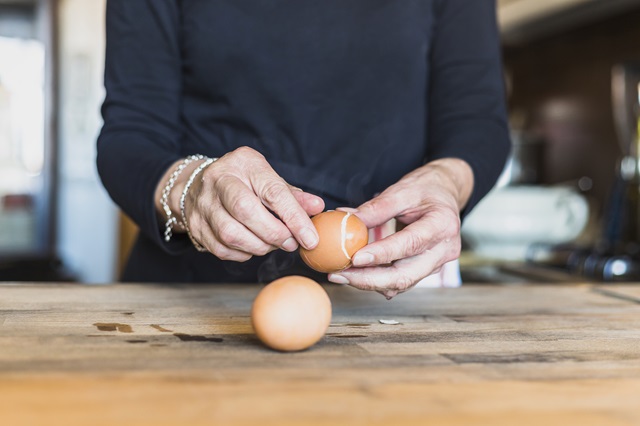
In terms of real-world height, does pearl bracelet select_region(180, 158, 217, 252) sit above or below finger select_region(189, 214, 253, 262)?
above

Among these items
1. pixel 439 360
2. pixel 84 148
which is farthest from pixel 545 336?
pixel 84 148

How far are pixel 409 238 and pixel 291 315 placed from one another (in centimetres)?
19

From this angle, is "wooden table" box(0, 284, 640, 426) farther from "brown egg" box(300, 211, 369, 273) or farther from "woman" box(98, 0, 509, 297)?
"woman" box(98, 0, 509, 297)

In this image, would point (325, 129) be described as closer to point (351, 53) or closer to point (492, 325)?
point (351, 53)

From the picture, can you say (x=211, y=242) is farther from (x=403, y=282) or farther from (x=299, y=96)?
(x=299, y=96)

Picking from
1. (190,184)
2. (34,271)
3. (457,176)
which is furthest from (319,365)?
(34,271)

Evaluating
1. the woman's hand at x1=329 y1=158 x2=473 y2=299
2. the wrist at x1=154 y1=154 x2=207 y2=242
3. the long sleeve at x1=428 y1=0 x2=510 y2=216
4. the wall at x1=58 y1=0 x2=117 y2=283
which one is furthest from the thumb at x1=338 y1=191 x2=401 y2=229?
the wall at x1=58 y1=0 x2=117 y2=283

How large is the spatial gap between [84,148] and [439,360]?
3697 mm

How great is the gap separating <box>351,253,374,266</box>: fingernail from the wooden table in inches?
3.3

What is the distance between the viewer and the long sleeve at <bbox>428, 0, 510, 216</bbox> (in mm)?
1244

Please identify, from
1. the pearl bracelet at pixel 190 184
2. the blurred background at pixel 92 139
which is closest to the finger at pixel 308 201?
the pearl bracelet at pixel 190 184

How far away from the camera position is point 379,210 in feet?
2.91

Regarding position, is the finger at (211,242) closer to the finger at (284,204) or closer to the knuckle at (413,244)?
the finger at (284,204)

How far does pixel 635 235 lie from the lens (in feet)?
9.70
